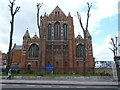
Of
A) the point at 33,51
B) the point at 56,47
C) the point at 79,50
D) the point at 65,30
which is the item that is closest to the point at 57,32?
the point at 65,30

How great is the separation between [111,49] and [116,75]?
26.3 metres

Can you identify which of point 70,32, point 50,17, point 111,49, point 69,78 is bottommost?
point 69,78

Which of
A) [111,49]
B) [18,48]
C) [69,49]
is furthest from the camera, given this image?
[18,48]

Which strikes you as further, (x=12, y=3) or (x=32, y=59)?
(x=32, y=59)

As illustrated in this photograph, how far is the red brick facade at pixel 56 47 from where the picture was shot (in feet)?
158

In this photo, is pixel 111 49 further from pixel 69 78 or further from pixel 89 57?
pixel 69 78

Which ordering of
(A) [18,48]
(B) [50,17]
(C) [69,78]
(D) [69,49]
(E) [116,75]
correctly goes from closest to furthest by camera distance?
(E) [116,75], (C) [69,78], (D) [69,49], (B) [50,17], (A) [18,48]

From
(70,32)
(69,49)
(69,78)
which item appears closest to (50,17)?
(70,32)

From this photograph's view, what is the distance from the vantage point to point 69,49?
47.9 m

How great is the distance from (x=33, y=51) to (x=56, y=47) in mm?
7900

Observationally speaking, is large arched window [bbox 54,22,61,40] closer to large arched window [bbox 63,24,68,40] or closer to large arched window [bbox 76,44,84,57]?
large arched window [bbox 63,24,68,40]

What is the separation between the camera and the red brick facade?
4806cm

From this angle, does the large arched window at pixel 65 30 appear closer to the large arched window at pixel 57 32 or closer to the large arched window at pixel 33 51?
the large arched window at pixel 57 32

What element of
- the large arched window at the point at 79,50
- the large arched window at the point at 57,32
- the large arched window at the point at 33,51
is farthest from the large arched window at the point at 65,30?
the large arched window at the point at 33,51
